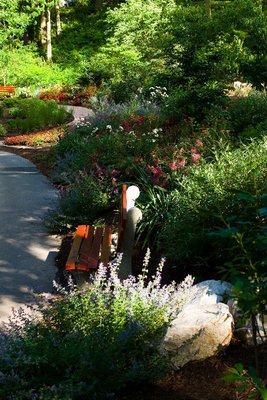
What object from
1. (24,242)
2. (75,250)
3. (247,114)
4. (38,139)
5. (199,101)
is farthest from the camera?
(38,139)

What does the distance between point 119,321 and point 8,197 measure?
20.6ft

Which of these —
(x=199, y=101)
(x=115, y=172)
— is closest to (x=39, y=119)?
(x=199, y=101)

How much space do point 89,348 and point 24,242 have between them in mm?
3980

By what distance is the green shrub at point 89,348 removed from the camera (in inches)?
118

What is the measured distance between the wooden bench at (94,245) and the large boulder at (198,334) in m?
1.17

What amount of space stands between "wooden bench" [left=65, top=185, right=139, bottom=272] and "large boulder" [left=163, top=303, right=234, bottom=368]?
1.17m

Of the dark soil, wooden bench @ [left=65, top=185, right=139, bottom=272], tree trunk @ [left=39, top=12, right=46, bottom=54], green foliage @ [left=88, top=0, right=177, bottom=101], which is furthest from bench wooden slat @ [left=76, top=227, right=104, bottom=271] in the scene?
tree trunk @ [left=39, top=12, right=46, bottom=54]

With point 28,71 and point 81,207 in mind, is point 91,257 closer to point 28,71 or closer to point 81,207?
point 81,207

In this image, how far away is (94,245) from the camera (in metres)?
5.37

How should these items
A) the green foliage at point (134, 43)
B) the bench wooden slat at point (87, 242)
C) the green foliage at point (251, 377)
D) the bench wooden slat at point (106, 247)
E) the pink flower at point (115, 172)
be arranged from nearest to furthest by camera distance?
the green foliage at point (251, 377)
the bench wooden slat at point (106, 247)
the bench wooden slat at point (87, 242)
the pink flower at point (115, 172)
the green foliage at point (134, 43)

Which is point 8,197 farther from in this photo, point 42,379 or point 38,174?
point 42,379

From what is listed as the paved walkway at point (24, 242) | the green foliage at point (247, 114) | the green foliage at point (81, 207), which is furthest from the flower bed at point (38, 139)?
the green foliage at point (81, 207)

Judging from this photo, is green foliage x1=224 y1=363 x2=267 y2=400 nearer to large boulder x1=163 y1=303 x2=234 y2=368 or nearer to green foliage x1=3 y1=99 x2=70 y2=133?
large boulder x1=163 y1=303 x2=234 y2=368

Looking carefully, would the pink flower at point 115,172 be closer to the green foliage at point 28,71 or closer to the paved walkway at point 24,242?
the paved walkway at point 24,242
